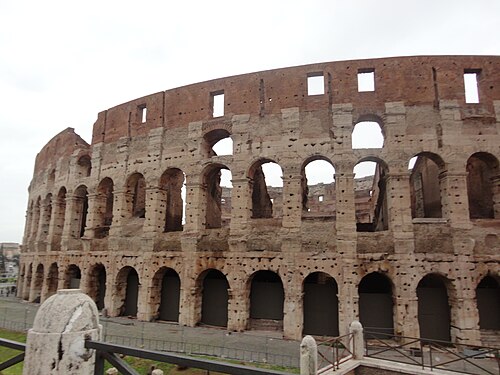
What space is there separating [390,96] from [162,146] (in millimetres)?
11610

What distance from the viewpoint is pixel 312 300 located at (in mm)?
15609

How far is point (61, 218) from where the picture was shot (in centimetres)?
2430

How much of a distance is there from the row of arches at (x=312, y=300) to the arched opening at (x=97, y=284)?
287 millimetres

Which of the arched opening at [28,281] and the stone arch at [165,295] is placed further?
the arched opening at [28,281]

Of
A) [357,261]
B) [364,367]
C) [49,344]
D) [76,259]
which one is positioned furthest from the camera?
[76,259]

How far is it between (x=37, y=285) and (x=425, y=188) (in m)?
25.5

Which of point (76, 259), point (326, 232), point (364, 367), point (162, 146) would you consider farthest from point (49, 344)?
point (76, 259)

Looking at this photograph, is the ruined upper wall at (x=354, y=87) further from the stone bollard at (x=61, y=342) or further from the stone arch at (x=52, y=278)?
the stone bollard at (x=61, y=342)

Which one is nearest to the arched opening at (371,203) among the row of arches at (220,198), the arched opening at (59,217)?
the row of arches at (220,198)

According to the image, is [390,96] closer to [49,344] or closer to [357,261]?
[357,261]

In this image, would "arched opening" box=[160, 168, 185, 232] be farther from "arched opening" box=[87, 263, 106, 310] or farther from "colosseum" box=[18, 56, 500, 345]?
"arched opening" box=[87, 263, 106, 310]

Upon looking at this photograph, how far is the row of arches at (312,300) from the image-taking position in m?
14.5

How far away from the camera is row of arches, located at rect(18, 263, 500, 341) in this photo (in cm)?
1452

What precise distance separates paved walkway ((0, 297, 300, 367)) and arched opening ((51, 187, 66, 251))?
6252mm
